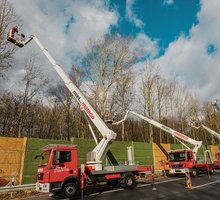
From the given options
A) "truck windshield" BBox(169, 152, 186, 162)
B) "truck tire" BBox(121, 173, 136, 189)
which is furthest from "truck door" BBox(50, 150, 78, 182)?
"truck windshield" BBox(169, 152, 186, 162)

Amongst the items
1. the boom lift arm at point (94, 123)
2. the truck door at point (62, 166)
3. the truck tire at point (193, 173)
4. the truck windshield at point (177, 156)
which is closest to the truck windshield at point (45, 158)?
the truck door at point (62, 166)

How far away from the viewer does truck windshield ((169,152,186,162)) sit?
1822 centimetres

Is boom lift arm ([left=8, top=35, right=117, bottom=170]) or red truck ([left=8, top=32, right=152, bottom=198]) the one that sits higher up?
boom lift arm ([left=8, top=35, right=117, bottom=170])

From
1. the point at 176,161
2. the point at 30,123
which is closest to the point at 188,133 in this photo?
the point at 176,161

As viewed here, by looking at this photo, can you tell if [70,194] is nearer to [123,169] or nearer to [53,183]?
[53,183]

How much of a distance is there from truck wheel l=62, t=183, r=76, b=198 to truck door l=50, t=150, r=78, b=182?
17.1 inches

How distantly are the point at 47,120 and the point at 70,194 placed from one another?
109 ft

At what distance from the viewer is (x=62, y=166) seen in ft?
32.5

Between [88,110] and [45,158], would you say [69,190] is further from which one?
[88,110]

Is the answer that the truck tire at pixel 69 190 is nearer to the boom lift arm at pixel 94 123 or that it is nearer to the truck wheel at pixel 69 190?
the truck wheel at pixel 69 190

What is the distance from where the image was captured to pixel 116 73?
22094 millimetres

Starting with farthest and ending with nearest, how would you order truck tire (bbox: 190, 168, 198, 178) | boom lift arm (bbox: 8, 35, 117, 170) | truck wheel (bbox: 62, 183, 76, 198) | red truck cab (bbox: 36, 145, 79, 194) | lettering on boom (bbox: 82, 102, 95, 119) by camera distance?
truck tire (bbox: 190, 168, 198, 178) < lettering on boom (bbox: 82, 102, 95, 119) < boom lift arm (bbox: 8, 35, 117, 170) < truck wheel (bbox: 62, 183, 76, 198) < red truck cab (bbox: 36, 145, 79, 194)

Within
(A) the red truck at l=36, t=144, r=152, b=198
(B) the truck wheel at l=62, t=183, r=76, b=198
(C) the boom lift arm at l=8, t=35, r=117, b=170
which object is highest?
(C) the boom lift arm at l=8, t=35, r=117, b=170

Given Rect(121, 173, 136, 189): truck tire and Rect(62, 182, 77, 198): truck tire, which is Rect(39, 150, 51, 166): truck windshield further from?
Rect(121, 173, 136, 189): truck tire
